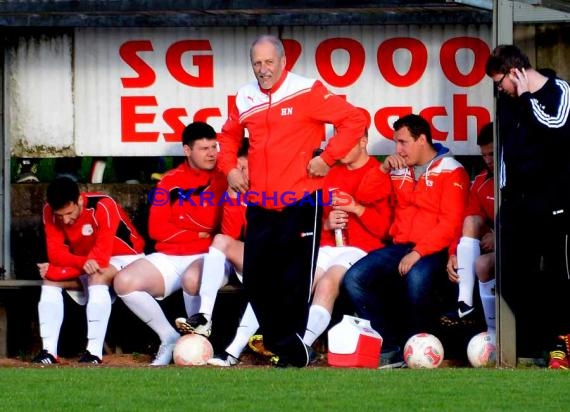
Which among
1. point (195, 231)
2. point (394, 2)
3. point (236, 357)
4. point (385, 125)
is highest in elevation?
point (394, 2)

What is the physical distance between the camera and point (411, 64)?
1293cm

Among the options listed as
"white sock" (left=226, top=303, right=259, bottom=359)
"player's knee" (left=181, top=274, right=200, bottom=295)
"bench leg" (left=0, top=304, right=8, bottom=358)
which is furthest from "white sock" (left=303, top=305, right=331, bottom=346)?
"bench leg" (left=0, top=304, right=8, bottom=358)

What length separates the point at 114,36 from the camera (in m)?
13.2

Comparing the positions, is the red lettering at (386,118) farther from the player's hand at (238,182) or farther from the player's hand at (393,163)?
the player's hand at (238,182)

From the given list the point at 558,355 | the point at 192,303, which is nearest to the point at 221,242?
the point at 192,303

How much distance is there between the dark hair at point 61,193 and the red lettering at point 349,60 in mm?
2203

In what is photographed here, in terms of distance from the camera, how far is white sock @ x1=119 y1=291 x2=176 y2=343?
12.1 m

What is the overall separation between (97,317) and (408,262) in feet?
7.70

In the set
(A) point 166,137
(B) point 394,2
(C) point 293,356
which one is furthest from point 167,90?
(C) point 293,356

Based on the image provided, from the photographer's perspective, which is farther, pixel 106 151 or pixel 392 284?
pixel 106 151

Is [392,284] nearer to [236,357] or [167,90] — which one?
[236,357]

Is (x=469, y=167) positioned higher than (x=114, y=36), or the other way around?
(x=114, y=36)

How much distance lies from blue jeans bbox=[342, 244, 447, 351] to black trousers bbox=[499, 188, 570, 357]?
63 centimetres

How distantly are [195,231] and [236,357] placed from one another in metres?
1.20
